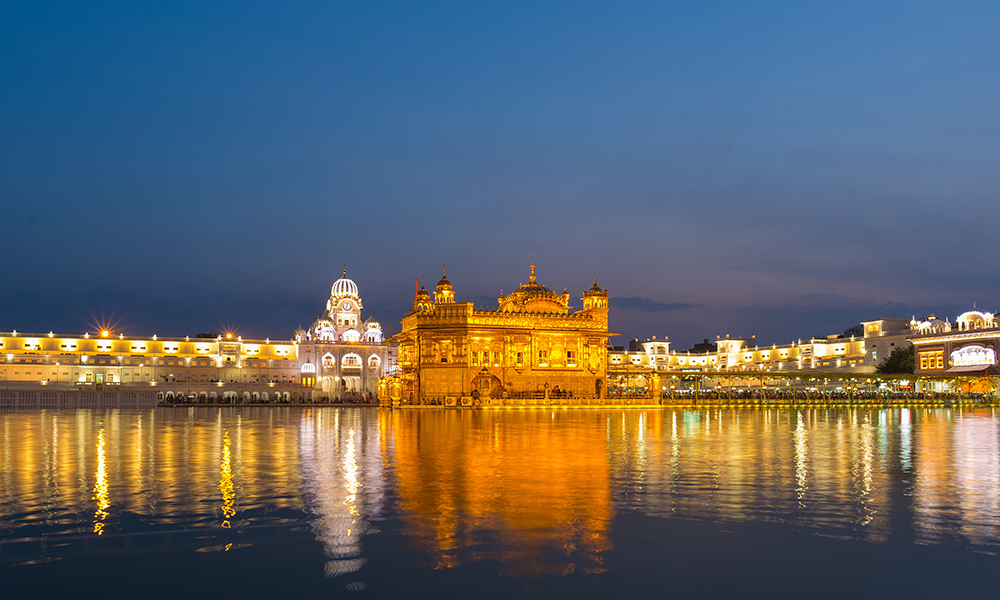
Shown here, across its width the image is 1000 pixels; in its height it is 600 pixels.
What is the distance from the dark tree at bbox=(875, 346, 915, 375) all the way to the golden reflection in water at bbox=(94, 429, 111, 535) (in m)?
109

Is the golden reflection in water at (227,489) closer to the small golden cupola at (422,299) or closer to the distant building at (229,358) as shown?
the small golden cupola at (422,299)

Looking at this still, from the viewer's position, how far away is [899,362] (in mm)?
114875

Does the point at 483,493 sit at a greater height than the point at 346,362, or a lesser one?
lesser

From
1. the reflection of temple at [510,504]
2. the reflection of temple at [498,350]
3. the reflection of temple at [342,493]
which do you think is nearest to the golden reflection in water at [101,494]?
the reflection of temple at [342,493]

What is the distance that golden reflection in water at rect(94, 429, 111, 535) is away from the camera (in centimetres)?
1031

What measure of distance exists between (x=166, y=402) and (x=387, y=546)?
7515 centimetres

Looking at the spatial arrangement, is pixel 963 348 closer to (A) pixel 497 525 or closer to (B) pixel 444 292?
(B) pixel 444 292

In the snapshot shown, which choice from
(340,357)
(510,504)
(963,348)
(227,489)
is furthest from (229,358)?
(510,504)

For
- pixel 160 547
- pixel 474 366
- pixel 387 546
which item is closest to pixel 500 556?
pixel 387 546

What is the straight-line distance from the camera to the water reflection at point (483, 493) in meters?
9.52

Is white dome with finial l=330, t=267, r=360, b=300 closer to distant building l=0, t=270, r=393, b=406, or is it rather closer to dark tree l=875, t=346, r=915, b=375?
distant building l=0, t=270, r=393, b=406

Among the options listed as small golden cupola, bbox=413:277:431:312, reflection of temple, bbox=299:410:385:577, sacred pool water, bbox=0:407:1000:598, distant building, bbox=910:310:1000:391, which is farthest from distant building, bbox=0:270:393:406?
sacred pool water, bbox=0:407:1000:598

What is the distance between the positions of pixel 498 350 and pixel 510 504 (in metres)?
60.4

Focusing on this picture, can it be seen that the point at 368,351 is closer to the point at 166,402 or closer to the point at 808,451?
the point at 166,402
